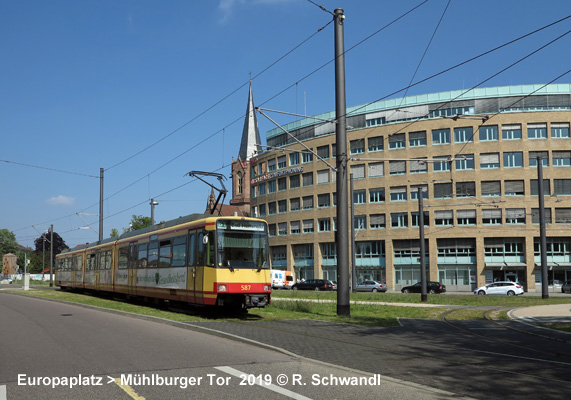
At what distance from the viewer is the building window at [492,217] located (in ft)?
189

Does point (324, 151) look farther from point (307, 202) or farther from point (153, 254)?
point (153, 254)

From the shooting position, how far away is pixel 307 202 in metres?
70.8

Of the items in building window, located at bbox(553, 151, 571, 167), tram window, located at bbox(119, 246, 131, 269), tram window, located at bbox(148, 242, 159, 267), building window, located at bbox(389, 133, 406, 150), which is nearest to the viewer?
tram window, located at bbox(148, 242, 159, 267)

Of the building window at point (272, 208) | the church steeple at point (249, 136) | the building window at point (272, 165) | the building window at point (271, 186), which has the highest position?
the church steeple at point (249, 136)

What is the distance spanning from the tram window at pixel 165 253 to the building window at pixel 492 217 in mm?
45014

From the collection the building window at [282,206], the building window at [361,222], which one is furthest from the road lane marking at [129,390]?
the building window at [282,206]

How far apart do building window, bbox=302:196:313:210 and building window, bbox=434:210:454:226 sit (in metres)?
16.1

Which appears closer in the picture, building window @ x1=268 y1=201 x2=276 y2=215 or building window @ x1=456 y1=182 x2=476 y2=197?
building window @ x1=456 y1=182 x2=476 y2=197

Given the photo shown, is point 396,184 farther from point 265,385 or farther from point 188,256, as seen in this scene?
point 265,385

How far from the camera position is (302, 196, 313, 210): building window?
70.2 meters

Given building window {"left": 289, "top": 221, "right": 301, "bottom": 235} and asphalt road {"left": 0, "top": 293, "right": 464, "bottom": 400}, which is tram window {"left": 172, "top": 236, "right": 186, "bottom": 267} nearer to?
asphalt road {"left": 0, "top": 293, "right": 464, "bottom": 400}

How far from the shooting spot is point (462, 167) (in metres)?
59.3

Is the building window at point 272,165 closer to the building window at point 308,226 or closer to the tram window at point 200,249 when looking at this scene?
the building window at point 308,226

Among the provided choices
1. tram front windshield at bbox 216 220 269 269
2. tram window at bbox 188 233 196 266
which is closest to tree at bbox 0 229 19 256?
tram window at bbox 188 233 196 266
